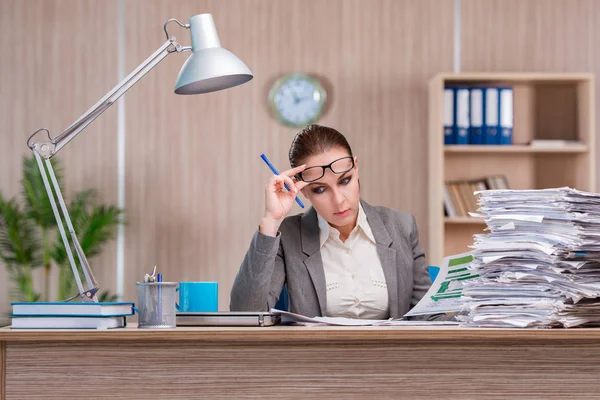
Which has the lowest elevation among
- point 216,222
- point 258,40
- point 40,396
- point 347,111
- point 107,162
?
point 40,396

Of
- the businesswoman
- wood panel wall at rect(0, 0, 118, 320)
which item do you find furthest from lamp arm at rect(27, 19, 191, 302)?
wood panel wall at rect(0, 0, 118, 320)

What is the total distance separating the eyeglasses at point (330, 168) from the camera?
2564mm

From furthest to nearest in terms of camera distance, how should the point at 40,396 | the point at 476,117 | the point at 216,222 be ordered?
the point at 216,222 < the point at 476,117 < the point at 40,396

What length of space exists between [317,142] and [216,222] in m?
2.69

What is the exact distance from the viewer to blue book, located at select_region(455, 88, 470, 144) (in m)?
4.85

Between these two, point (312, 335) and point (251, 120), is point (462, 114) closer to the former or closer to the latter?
point (251, 120)

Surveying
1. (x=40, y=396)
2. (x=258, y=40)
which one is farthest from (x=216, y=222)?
(x=40, y=396)

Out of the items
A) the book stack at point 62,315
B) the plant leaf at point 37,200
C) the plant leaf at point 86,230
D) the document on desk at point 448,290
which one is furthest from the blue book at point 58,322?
the plant leaf at point 37,200

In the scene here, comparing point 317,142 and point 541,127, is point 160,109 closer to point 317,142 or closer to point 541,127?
point 541,127

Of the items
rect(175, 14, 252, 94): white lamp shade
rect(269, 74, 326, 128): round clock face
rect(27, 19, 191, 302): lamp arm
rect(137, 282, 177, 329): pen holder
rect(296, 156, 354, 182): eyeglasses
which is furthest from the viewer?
rect(269, 74, 326, 128): round clock face

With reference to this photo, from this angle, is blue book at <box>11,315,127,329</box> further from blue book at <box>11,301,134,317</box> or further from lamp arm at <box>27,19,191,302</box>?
lamp arm at <box>27,19,191,302</box>

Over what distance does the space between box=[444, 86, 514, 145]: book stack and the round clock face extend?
2.71ft

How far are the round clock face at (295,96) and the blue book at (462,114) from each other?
2.83 ft

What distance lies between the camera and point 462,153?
5090mm
